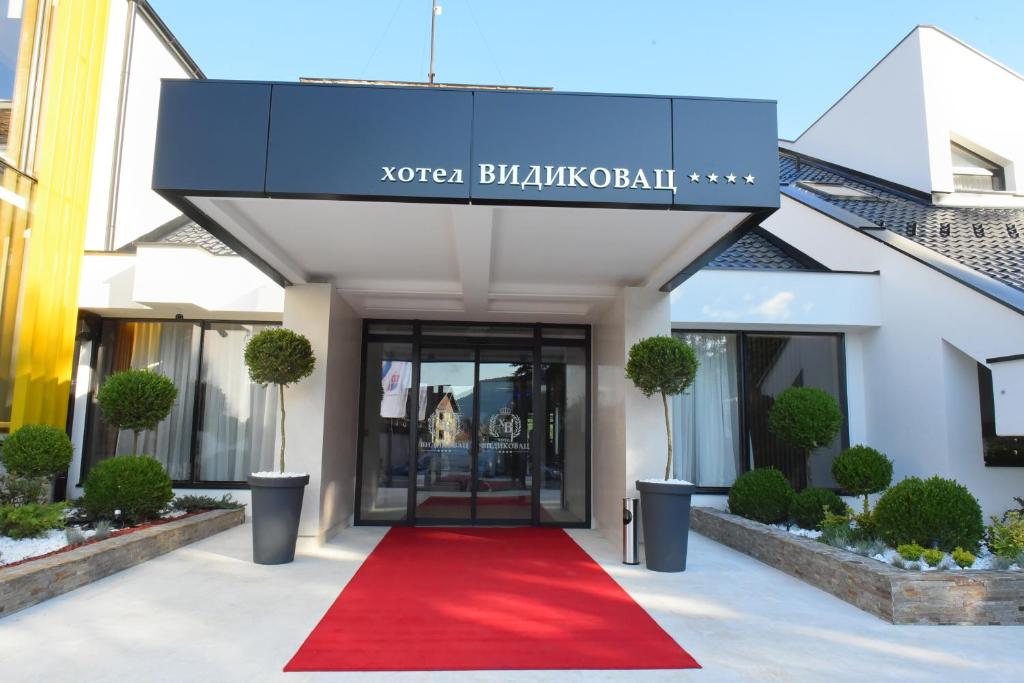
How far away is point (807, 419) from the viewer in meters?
8.34

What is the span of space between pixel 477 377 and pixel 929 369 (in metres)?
5.79

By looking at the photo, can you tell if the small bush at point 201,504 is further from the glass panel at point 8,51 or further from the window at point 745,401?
the window at point 745,401

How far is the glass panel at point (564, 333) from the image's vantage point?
9641mm

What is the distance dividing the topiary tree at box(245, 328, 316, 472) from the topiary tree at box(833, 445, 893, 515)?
21.1ft

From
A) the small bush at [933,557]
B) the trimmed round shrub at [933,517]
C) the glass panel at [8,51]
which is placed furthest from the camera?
the glass panel at [8,51]

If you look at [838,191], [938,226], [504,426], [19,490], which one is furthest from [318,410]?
[838,191]

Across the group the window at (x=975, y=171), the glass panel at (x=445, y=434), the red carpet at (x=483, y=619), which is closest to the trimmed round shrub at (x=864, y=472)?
the red carpet at (x=483, y=619)

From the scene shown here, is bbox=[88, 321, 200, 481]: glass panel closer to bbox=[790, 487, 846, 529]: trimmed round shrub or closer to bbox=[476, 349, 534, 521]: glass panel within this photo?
bbox=[476, 349, 534, 521]: glass panel

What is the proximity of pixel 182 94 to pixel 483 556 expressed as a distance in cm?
504

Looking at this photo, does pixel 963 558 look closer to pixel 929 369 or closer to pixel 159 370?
pixel 929 369

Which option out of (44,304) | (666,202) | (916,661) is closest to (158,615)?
(666,202)

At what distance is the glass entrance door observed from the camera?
9242 millimetres

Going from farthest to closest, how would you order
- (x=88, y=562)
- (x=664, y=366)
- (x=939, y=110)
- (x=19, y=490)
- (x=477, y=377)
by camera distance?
(x=939, y=110) → (x=477, y=377) → (x=19, y=490) → (x=664, y=366) → (x=88, y=562)

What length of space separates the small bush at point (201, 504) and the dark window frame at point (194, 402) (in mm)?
452
